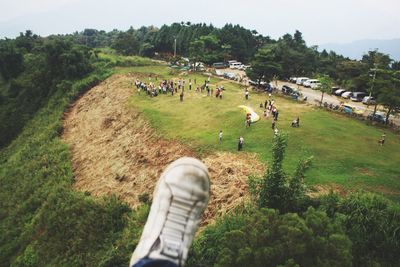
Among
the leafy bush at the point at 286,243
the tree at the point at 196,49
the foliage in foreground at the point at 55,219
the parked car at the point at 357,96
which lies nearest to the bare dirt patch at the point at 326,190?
the leafy bush at the point at 286,243

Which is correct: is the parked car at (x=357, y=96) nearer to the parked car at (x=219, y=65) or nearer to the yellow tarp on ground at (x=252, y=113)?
A: the yellow tarp on ground at (x=252, y=113)

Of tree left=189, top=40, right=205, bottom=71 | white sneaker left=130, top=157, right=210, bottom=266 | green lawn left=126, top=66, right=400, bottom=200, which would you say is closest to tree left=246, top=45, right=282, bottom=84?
green lawn left=126, top=66, right=400, bottom=200

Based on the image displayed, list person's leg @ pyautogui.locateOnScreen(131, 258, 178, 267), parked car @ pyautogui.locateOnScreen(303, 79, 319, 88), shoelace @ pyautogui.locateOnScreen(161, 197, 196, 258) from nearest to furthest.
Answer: person's leg @ pyautogui.locateOnScreen(131, 258, 178, 267), shoelace @ pyautogui.locateOnScreen(161, 197, 196, 258), parked car @ pyautogui.locateOnScreen(303, 79, 319, 88)

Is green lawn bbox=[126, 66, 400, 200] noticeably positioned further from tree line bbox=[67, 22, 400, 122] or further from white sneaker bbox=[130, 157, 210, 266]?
white sneaker bbox=[130, 157, 210, 266]

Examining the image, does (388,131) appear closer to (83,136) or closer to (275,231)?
(275,231)

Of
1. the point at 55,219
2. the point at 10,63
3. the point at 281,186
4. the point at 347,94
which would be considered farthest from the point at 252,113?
the point at 10,63

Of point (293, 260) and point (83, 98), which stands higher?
point (293, 260)

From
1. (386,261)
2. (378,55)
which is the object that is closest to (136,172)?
(386,261)
